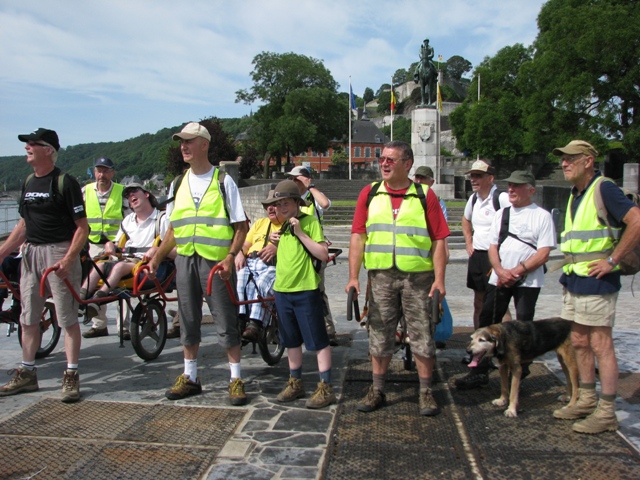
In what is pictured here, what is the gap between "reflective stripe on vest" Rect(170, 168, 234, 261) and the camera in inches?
198

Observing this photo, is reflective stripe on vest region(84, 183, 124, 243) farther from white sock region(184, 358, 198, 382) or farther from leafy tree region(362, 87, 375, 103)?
leafy tree region(362, 87, 375, 103)

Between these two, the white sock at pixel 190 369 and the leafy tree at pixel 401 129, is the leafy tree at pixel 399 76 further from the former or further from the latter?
the white sock at pixel 190 369

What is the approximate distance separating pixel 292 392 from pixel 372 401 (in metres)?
0.67

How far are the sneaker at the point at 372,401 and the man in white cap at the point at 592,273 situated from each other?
130 cm

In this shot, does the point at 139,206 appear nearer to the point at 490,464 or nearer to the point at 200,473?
the point at 200,473

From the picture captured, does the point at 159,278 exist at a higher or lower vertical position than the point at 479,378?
higher

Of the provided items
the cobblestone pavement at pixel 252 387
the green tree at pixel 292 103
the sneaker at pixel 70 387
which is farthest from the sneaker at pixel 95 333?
the green tree at pixel 292 103

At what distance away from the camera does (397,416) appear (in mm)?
4652

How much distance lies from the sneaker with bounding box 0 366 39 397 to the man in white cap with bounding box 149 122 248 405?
1229 mm

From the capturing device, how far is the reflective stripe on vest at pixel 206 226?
504 centimetres

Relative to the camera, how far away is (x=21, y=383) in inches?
205

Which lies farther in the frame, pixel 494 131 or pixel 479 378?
pixel 494 131

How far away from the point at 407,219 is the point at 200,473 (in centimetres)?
231

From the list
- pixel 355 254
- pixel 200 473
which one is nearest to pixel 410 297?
pixel 355 254
